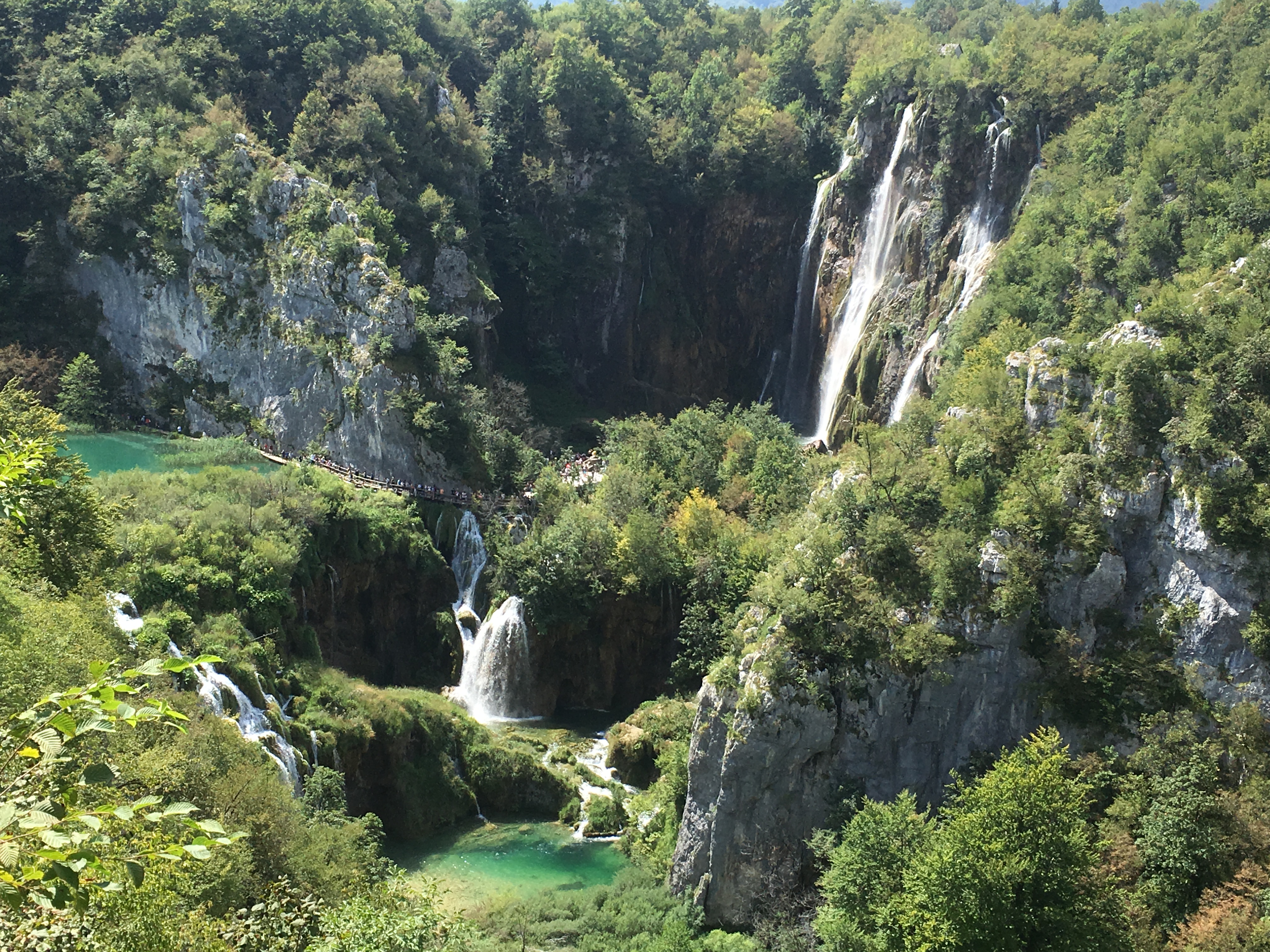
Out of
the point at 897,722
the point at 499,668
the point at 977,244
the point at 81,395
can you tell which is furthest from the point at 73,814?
the point at 81,395

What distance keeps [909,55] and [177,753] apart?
50.8 metres

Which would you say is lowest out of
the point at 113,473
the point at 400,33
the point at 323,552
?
the point at 323,552

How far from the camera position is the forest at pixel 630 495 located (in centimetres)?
1975

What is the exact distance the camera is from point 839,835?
2497 centimetres

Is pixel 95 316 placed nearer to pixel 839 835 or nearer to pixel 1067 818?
pixel 839 835

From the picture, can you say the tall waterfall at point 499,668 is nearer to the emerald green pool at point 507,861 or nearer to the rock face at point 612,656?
the rock face at point 612,656

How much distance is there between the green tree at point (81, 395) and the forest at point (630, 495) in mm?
278

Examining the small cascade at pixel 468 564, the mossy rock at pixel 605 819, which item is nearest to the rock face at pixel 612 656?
the small cascade at pixel 468 564

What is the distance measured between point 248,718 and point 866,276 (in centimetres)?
3855

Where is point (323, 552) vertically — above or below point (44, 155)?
below

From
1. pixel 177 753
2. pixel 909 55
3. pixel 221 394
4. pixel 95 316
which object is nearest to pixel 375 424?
pixel 221 394

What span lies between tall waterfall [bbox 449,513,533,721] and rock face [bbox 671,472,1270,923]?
46.5 ft

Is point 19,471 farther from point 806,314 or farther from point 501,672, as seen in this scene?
point 806,314

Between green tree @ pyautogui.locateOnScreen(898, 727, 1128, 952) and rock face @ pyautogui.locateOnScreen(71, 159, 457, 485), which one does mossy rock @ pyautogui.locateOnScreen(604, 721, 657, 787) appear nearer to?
green tree @ pyautogui.locateOnScreen(898, 727, 1128, 952)
